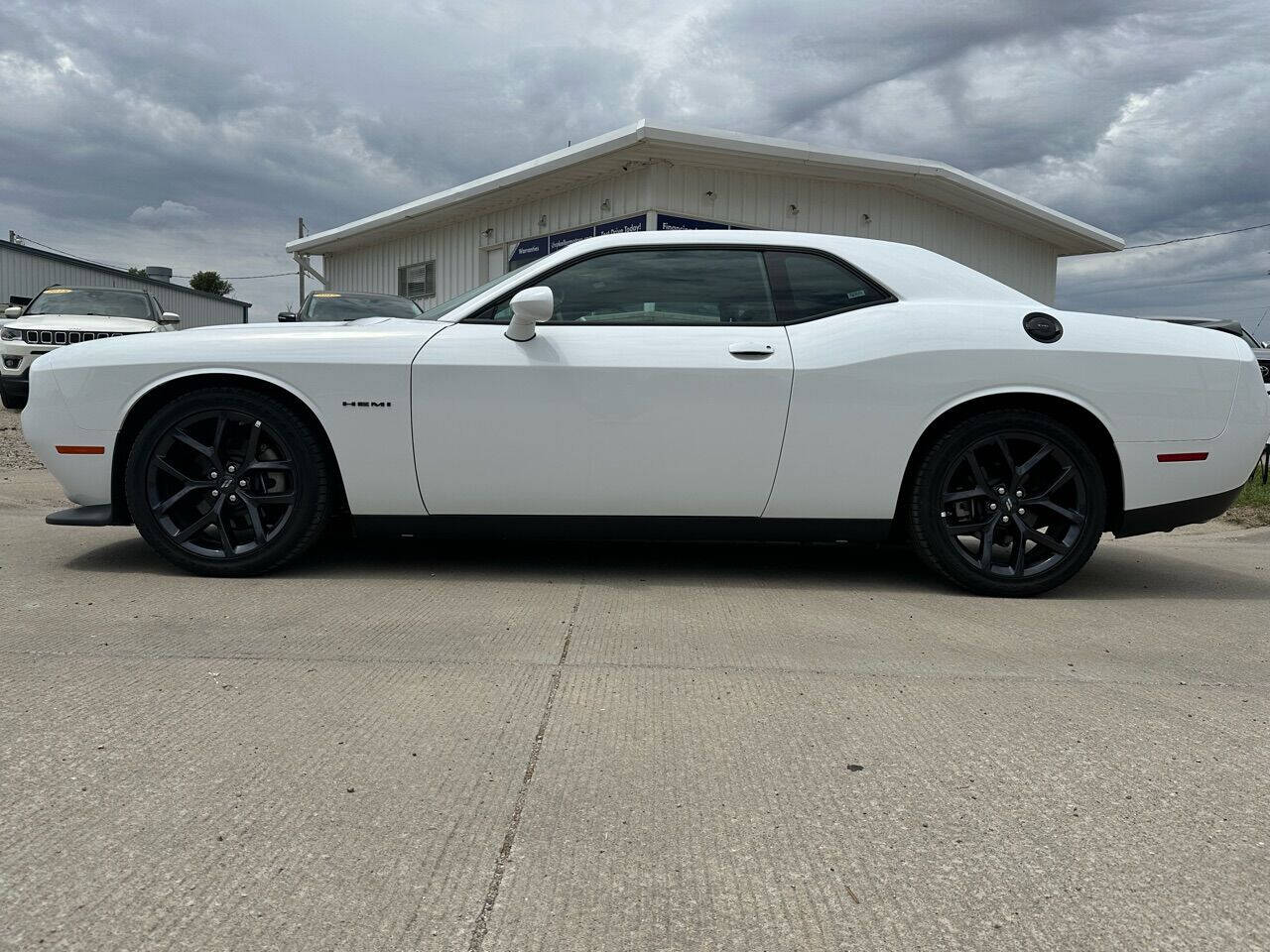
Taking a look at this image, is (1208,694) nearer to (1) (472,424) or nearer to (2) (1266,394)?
(2) (1266,394)

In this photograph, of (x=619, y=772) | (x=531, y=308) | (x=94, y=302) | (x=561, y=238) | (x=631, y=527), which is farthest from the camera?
(x=561, y=238)

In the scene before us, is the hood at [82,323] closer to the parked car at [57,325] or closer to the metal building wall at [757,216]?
the parked car at [57,325]

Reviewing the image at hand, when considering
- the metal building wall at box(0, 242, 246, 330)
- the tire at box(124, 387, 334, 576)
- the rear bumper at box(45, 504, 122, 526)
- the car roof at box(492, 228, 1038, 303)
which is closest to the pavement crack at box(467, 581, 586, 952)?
the tire at box(124, 387, 334, 576)

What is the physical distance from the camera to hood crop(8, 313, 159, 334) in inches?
429

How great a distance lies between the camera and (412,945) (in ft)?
4.24

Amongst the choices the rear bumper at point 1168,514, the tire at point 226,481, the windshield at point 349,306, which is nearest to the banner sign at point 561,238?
the windshield at point 349,306

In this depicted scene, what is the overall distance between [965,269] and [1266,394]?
1334 mm

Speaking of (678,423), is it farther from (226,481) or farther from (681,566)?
(226,481)

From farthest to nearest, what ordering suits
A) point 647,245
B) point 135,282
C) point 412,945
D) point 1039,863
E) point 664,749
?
point 135,282 < point 647,245 < point 664,749 < point 1039,863 < point 412,945

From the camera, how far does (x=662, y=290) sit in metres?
3.67

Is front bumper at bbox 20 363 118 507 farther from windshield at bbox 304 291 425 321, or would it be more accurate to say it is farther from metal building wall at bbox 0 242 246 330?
metal building wall at bbox 0 242 246 330

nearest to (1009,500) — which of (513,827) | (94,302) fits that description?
(513,827)

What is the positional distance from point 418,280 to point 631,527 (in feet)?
43.9

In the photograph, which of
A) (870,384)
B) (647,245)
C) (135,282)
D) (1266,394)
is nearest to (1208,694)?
(870,384)
